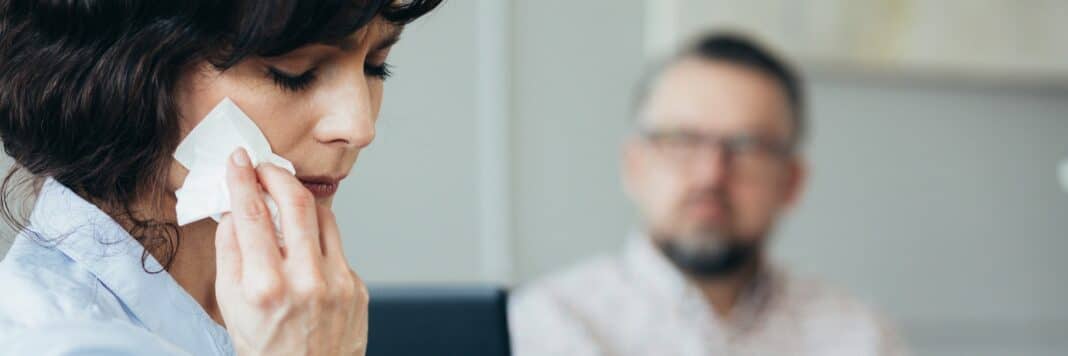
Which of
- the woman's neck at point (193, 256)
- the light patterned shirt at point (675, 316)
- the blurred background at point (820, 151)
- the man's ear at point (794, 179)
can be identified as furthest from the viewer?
the man's ear at point (794, 179)

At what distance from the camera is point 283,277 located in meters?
0.70

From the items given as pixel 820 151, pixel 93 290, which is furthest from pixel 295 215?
pixel 820 151

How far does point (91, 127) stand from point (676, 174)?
1.51m

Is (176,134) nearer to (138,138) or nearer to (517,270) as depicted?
(138,138)

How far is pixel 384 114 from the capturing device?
81.6 inches

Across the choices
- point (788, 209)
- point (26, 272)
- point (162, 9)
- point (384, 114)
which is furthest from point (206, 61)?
point (788, 209)

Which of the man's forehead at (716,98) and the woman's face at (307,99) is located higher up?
the woman's face at (307,99)

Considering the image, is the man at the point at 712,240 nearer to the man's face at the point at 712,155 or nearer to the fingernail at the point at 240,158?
the man's face at the point at 712,155

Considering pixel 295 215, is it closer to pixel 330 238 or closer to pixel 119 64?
pixel 330 238

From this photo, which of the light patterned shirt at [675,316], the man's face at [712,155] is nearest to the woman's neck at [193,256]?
the light patterned shirt at [675,316]

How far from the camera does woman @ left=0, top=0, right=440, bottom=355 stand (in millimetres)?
694

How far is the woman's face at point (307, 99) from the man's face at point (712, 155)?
4.62 ft

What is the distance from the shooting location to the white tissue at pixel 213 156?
2.41ft

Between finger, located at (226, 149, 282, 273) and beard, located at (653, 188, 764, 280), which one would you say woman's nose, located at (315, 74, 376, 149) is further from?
beard, located at (653, 188, 764, 280)
